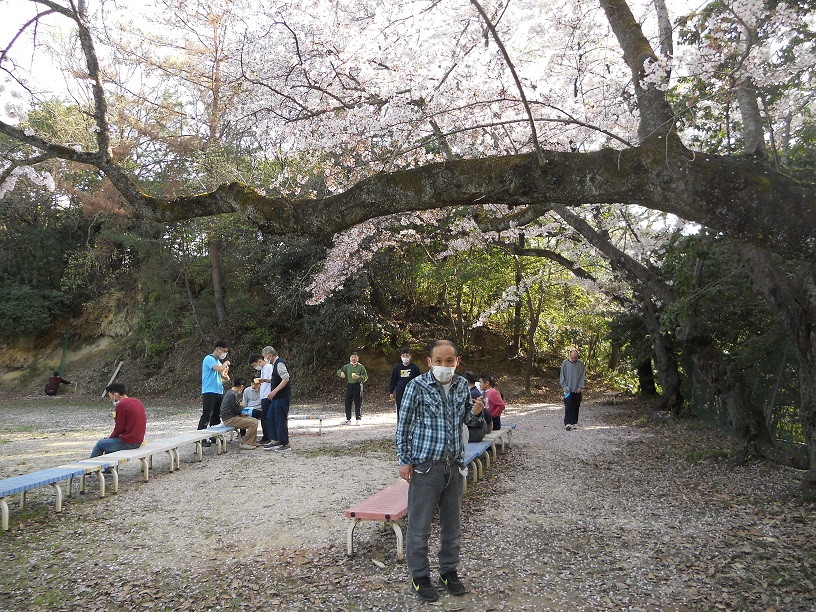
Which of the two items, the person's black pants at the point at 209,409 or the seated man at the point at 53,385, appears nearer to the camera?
the person's black pants at the point at 209,409

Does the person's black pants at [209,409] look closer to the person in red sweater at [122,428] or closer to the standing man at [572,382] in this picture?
the person in red sweater at [122,428]

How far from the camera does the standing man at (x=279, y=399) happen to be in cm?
871

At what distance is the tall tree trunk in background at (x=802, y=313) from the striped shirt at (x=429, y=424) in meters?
3.84

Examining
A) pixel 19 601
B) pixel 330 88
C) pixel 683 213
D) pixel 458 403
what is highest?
pixel 330 88

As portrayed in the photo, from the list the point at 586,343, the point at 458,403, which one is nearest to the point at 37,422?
the point at 458,403

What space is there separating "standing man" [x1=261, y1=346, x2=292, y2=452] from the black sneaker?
522cm

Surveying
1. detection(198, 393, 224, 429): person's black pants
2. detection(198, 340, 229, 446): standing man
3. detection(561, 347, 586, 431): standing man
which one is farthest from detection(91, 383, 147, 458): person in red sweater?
detection(561, 347, 586, 431): standing man

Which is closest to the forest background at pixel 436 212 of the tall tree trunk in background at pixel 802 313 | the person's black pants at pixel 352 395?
the tall tree trunk in background at pixel 802 313

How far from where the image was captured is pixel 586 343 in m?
21.8

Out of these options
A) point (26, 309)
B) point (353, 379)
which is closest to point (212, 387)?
point (353, 379)

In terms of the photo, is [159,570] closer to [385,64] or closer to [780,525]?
[780,525]

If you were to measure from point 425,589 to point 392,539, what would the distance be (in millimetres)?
1189

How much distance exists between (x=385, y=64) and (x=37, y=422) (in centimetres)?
1151

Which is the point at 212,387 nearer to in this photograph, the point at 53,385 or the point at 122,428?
the point at 122,428
